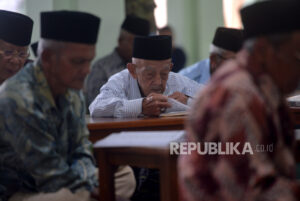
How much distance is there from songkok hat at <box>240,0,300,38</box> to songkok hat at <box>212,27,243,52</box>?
133 inches

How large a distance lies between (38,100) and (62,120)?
175mm

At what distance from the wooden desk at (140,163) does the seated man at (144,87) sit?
1158mm

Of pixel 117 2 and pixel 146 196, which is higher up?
pixel 117 2

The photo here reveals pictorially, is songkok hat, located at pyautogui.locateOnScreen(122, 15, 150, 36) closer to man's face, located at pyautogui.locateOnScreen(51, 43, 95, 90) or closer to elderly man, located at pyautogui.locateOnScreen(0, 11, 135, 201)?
elderly man, located at pyautogui.locateOnScreen(0, 11, 135, 201)

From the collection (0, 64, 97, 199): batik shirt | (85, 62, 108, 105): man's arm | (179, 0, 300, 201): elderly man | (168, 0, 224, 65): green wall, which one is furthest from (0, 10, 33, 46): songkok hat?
(168, 0, 224, 65): green wall

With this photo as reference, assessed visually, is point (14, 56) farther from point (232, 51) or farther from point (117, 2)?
point (117, 2)

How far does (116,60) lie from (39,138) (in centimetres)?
336

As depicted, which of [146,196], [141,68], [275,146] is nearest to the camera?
[275,146]

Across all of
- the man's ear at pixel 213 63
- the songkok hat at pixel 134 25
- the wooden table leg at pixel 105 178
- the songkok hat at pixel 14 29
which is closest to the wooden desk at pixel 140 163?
the wooden table leg at pixel 105 178

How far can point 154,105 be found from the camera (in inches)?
131

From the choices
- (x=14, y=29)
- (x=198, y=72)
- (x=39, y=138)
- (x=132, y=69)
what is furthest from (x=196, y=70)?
(x=39, y=138)

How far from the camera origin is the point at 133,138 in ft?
6.84

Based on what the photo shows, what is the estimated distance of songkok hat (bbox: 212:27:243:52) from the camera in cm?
486

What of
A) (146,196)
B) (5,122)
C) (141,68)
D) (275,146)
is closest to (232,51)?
(141,68)
